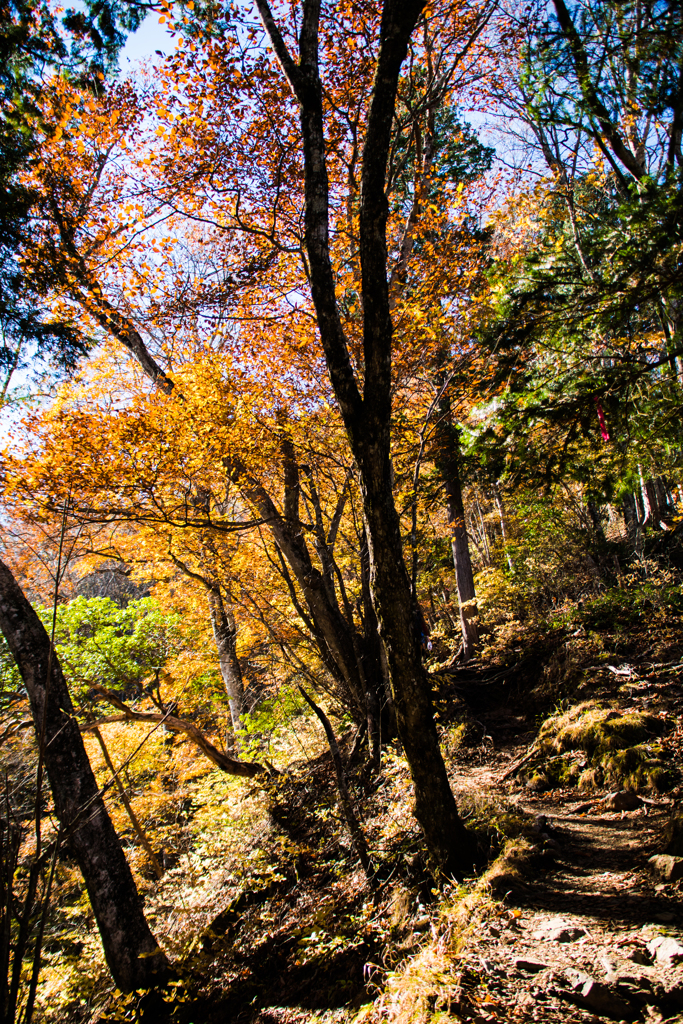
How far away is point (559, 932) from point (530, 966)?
33 centimetres

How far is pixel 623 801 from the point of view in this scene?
4383mm

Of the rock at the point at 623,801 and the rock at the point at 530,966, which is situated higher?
the rock at the point at 530,966

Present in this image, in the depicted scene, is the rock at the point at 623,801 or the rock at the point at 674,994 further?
the rock at the point at 623,801

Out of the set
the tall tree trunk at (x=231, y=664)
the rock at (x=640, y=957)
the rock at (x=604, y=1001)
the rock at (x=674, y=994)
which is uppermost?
the tall tree trunk at (x=231, y=664)

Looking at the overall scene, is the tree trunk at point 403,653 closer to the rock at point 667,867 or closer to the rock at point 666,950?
the rock at point 667,867

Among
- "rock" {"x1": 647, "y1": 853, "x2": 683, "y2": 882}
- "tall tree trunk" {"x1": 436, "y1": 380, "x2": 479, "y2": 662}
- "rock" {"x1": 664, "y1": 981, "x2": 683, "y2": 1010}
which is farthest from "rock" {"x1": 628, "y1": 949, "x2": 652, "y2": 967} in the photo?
"tall tree trunk" {"x1": 436, "y1": 380, "x2": 479, "y2": 662}

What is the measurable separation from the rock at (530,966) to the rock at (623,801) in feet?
7.93

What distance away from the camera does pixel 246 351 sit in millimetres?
7684

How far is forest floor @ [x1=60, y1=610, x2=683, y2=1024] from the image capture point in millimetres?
2445

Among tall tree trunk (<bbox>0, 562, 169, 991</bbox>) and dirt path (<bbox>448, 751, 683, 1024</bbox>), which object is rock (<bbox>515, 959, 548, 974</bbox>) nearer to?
dirt path (<bbox>448, 751, 683, 1024</bbox>)

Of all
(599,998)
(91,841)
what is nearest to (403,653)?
(599,998)

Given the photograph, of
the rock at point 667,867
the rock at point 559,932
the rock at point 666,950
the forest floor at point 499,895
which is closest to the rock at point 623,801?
the forest floor at point 499,895

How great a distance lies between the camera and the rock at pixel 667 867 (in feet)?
9.96

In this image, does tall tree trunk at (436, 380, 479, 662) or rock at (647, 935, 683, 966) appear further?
tall tree trunk at (436, 380, 479, 662)
